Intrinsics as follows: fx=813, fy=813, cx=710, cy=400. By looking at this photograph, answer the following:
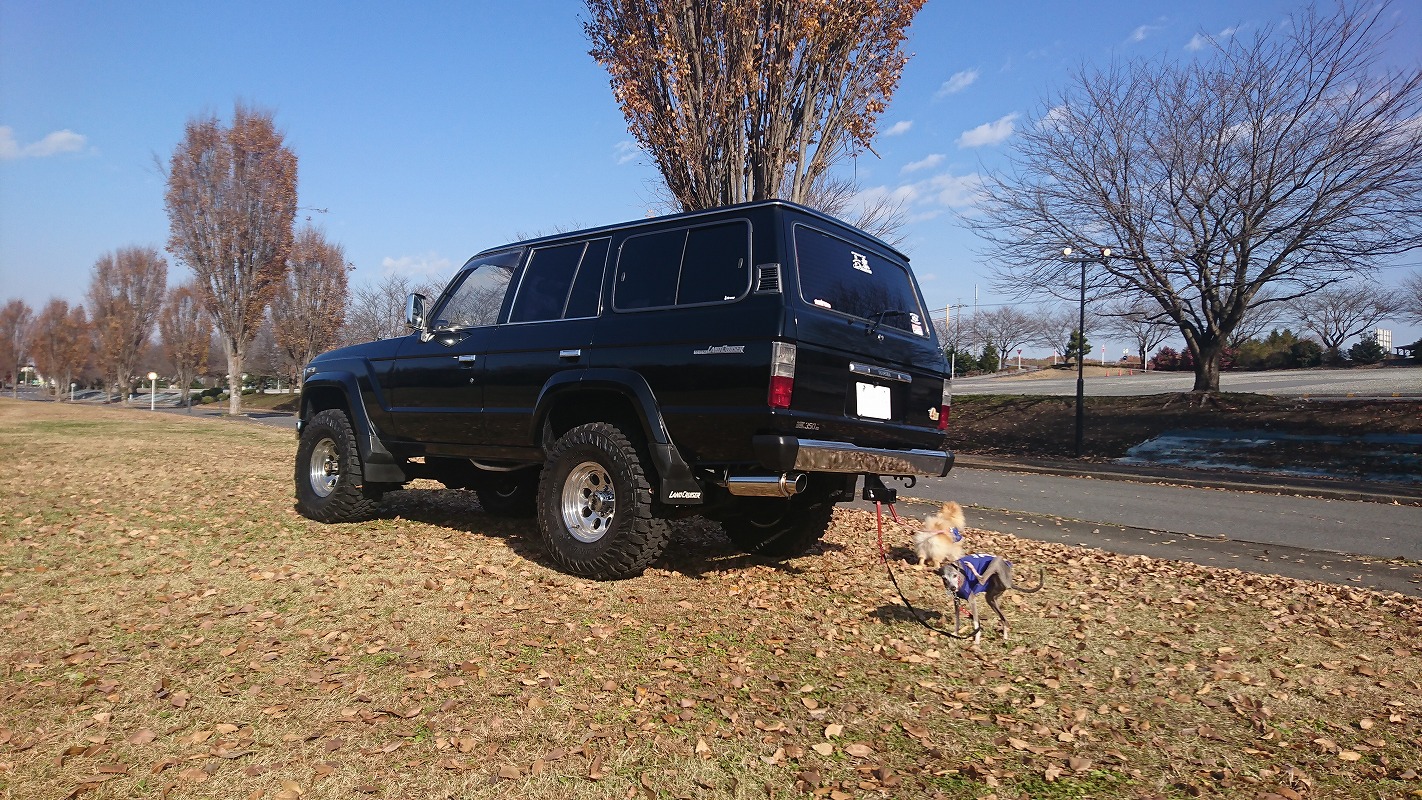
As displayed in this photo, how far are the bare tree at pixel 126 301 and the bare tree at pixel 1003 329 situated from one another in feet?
243

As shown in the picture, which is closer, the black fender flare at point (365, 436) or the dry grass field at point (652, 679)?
the dry grass field at point (652, 679)

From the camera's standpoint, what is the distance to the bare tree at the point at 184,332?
6431cm

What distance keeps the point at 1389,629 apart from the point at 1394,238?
17781mm

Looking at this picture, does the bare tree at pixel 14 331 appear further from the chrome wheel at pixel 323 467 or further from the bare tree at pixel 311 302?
the chrome wheel at pixel 323 467

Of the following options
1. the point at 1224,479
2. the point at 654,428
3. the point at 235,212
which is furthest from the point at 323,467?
the point at 235,212

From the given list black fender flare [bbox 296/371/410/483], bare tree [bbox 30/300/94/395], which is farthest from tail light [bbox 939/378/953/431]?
bare tree [bbox 30/300/94/395]

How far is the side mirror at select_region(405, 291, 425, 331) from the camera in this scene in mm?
6652

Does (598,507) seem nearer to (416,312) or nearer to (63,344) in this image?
(416,312)

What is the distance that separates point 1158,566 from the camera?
7.02m

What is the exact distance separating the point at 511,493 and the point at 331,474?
1.66m

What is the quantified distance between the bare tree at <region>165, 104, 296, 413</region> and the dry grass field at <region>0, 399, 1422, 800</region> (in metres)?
32.0

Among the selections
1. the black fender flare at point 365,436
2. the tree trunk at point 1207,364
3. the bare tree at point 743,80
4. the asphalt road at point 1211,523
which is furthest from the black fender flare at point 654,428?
the tree trunk at point 1207,364

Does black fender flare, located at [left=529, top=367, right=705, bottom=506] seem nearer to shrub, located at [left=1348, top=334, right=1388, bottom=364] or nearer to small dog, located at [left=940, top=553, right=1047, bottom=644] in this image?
small dog, located at [left=940, top=553, right=1047, bottom=644]

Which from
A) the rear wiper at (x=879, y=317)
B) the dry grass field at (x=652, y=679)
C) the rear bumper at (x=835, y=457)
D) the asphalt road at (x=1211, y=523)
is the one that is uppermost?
the rear wiper at (x=879, y=317)
